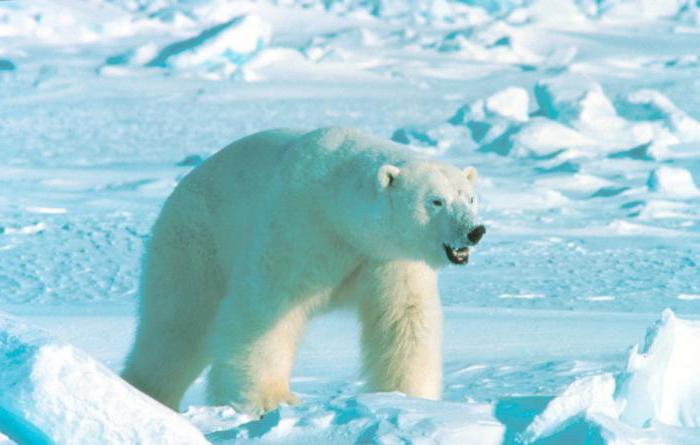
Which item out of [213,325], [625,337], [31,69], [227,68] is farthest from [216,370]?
[31,69]

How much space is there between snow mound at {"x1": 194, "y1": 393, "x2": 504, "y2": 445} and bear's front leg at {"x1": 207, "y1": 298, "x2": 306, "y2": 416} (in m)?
0.42

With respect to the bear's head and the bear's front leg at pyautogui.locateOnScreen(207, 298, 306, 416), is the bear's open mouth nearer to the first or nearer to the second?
the bear's head

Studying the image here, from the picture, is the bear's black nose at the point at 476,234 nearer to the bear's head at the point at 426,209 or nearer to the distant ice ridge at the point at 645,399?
the bear's head at the point at 426,209

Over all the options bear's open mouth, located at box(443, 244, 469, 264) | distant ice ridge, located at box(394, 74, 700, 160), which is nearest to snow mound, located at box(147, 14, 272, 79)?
distant ice ridge, located at box(394, 74, 700, 160)

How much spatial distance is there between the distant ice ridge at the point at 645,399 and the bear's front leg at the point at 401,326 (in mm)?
540

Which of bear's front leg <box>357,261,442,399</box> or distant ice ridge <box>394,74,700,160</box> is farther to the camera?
distant ice ridge <box>394,74,700,160</box>

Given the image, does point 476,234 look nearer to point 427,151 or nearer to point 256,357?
point 256,357

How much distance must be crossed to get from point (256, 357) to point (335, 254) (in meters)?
0.32

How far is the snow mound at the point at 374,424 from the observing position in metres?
1.99

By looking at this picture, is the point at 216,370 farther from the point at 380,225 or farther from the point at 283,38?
the point at 283,38

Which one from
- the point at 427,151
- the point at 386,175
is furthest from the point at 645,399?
the point at 427,151

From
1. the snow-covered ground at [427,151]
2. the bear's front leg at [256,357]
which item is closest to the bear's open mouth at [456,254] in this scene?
the snow-covered ground at [427,151]

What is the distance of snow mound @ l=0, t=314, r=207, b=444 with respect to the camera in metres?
1.67

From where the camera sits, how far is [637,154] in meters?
10.4
